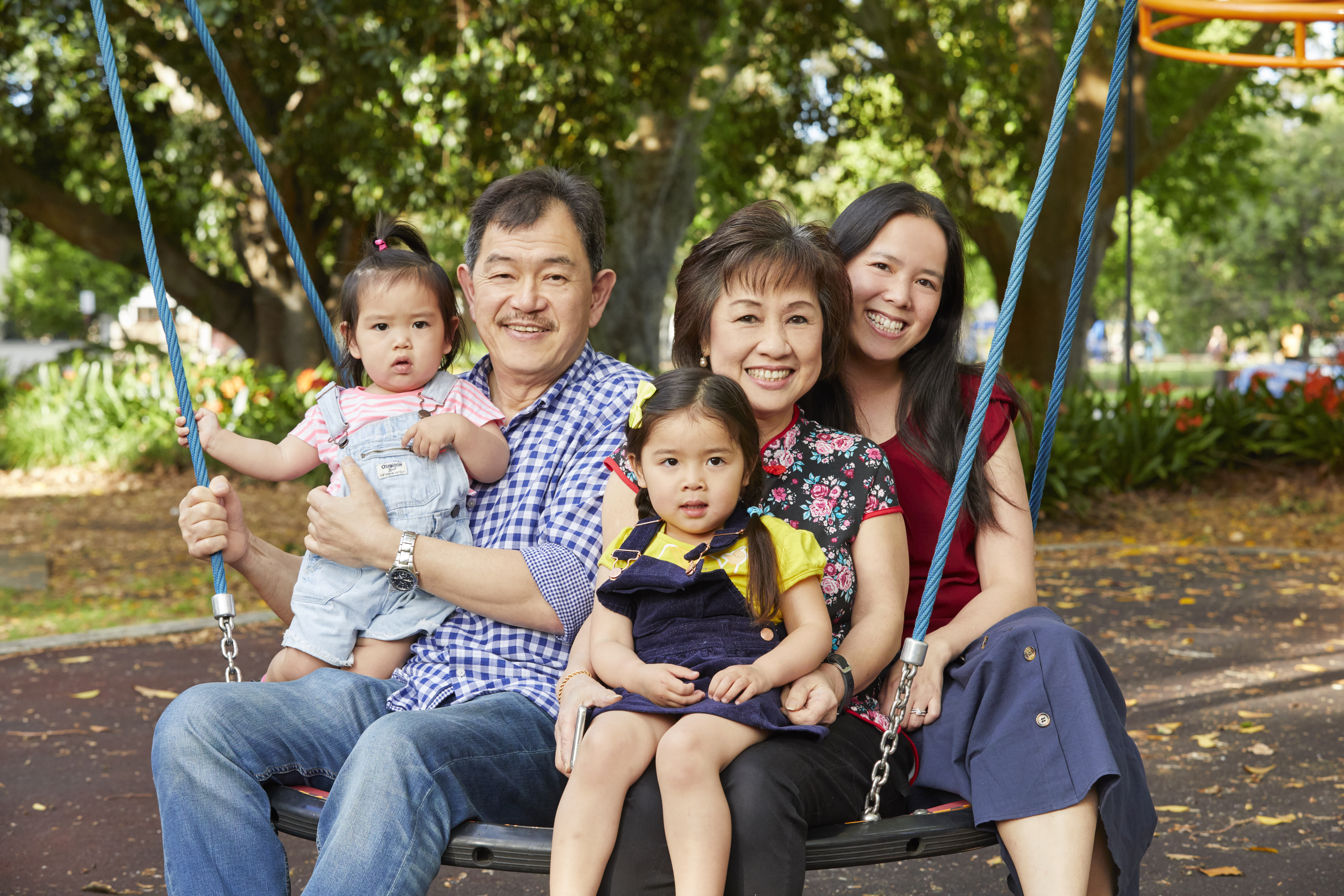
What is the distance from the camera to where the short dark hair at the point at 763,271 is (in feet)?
7.57

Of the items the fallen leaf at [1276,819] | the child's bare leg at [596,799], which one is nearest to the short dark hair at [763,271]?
the child's bare leg at [596,799]

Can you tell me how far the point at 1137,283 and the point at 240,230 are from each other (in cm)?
3749

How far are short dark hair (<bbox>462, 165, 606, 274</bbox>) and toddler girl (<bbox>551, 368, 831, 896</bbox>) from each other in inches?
26.3

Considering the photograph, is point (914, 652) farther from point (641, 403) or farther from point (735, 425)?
point (641, 403)

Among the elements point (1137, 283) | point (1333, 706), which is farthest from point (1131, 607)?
point (1137, 283)

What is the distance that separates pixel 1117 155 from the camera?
12812mm

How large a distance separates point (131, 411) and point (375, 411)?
1083 centimetres

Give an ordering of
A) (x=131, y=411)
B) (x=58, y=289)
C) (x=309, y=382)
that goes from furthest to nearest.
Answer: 1. (x=58, y=289)
2. (x=131, y=411)
3. (x=309, y=382)

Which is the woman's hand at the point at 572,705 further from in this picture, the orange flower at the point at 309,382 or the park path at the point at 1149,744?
the orange flower at the point at 309,382

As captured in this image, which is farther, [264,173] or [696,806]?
[264,173]

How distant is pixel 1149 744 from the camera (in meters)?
4.66

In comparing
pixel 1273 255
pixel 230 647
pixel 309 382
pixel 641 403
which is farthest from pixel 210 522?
pixel 1273 255

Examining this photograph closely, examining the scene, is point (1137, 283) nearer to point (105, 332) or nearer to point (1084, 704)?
point (105, 332)

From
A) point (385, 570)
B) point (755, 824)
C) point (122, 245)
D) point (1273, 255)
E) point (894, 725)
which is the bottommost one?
point (755, 824)
